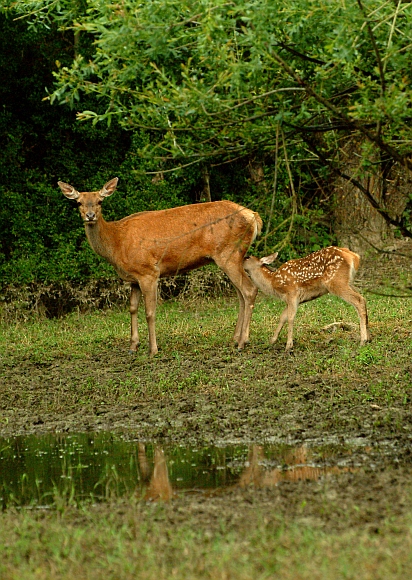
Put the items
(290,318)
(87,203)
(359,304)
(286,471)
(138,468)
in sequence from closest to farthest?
(286,471) → (138,468) → (359,304) → (290,318) → (87,203)

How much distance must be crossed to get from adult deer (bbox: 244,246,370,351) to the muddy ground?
44 cm

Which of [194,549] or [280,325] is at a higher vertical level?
[194,549]

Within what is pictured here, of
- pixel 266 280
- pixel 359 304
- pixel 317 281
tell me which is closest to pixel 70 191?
pixel 266 280

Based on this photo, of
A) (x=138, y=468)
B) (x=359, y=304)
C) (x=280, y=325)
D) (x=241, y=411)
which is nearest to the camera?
(x=138, y=468)

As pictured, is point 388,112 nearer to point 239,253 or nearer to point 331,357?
point 331,357

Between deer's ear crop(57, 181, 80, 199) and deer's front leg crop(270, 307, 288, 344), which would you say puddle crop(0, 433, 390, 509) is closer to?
deer's front leg crop(270, 307, 288, 344)

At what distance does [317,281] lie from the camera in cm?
1105

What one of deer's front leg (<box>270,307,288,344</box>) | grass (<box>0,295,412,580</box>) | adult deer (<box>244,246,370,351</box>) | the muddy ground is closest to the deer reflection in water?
the muddy ground

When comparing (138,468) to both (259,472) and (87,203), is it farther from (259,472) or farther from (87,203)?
(87,203)

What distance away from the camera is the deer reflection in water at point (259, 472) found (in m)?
6.27

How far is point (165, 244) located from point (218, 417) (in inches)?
141

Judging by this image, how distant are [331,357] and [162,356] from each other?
1936 millimetres

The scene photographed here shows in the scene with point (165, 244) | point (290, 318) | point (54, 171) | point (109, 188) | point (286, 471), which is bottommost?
point (286, 471)

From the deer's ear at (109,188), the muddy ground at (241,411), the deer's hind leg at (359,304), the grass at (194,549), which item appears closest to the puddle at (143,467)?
the muddy ground at (241,411)
